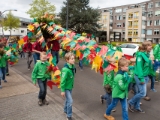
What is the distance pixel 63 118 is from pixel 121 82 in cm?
157

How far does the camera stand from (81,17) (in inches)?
989

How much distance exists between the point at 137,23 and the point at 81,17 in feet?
104

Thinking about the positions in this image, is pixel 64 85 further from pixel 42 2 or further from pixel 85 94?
pixel 42 2

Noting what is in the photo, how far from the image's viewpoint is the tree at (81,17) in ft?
82.3

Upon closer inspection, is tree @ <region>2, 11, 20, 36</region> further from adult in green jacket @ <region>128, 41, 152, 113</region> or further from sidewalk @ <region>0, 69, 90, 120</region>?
adult in green jacket @ <region>128, 41, 152, 113</region>

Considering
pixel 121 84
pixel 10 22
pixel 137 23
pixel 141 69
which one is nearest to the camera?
pixel 121 84

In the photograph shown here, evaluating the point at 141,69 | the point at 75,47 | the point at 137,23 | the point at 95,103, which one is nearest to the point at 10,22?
the point at 137,23

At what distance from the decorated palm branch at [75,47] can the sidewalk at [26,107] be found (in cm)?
66

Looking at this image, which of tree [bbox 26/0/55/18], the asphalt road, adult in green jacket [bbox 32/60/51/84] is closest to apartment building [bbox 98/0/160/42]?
tree [bbox 26/0/55/18]

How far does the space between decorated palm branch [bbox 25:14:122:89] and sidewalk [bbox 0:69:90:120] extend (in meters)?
0.66

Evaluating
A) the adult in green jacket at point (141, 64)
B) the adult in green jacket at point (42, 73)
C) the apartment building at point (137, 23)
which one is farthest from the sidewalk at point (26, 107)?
the apartment building at point (137, 23)

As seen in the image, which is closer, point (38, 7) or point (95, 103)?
point (95, 103)

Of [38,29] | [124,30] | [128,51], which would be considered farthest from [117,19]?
[38,29]

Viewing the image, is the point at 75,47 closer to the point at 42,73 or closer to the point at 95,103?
the point at 42,73
